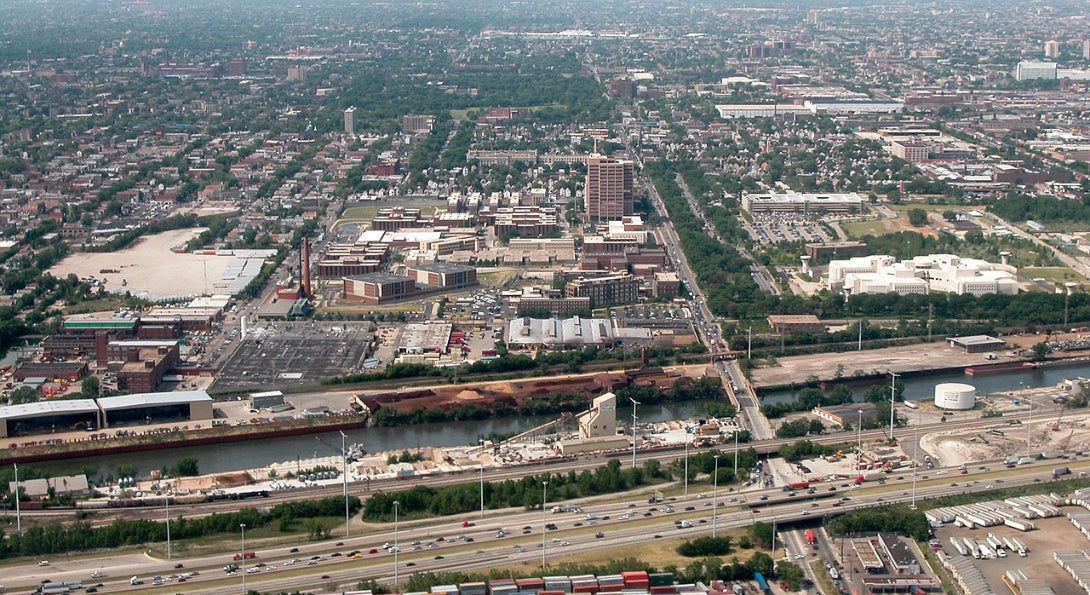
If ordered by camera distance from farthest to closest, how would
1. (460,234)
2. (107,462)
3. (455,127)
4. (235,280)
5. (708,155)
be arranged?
(455,127), (708,155), (460,234), (235,280), (107,462)

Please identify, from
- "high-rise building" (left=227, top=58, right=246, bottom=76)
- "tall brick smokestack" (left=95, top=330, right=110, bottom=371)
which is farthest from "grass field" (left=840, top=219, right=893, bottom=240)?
"high-rise building" (left=227, top=58, right=246, bottom=76)

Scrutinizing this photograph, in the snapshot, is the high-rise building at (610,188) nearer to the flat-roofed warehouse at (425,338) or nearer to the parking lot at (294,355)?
the flat-roofed warehouse at (425,338)

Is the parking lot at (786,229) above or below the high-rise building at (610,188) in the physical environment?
below

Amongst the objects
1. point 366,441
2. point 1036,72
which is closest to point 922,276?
point 366,441

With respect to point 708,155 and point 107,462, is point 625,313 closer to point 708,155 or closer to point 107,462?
point 107,462

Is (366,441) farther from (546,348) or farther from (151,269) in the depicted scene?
(151,269)

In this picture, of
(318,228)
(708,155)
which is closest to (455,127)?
(708,155)

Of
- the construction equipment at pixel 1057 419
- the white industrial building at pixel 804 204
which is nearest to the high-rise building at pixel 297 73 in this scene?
the white industrial building at pixel 804 204
